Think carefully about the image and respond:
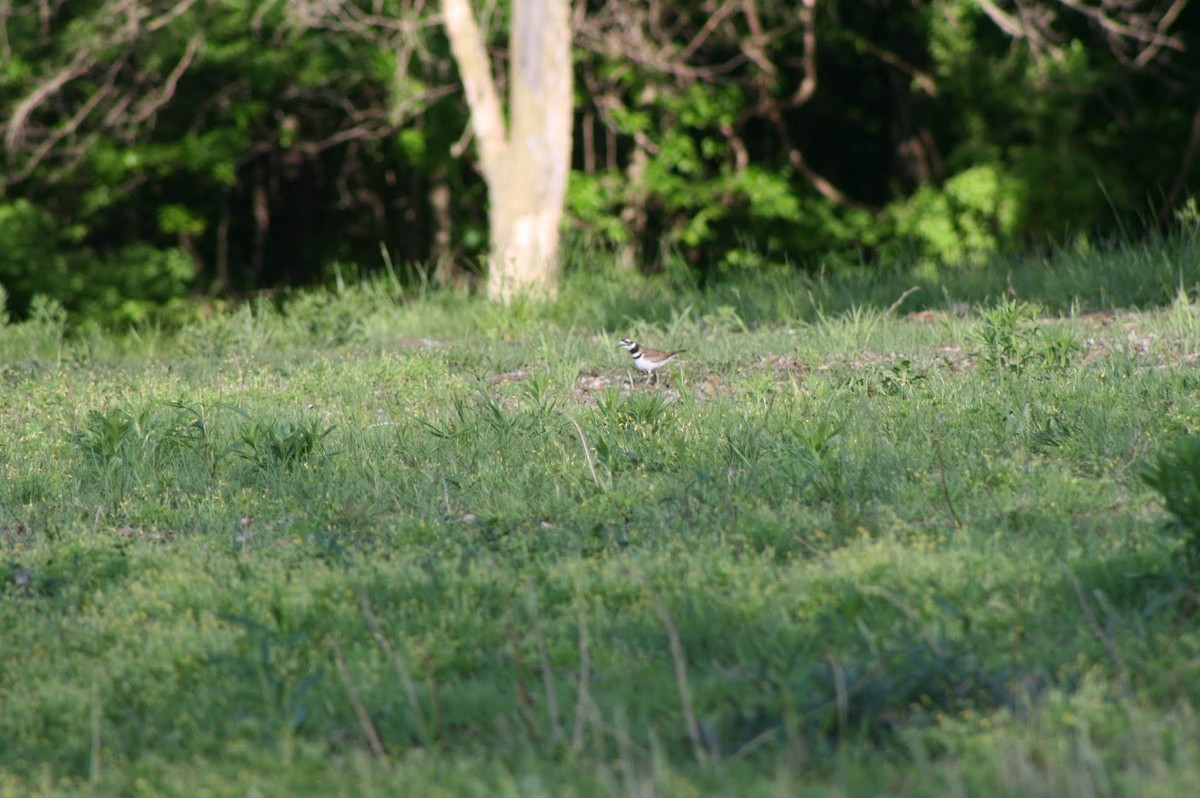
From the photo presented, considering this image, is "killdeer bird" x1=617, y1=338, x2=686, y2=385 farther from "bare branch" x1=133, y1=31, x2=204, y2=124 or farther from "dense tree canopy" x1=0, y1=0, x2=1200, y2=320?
"bare branch" x1=133, y1=31, x2=204, y2=124

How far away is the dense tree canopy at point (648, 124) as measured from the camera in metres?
18.8

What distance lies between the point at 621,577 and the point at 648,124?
56.8 feet

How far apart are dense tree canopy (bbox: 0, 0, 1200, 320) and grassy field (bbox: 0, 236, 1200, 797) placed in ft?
32.2

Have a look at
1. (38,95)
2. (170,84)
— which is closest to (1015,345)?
(170,84)

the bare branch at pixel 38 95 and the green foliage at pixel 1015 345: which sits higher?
the bare branch at pixel 38 95

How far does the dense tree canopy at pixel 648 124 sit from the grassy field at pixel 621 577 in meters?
9.82

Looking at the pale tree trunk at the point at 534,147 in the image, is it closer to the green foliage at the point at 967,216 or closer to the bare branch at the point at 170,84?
the bare branch at the point at 170,84

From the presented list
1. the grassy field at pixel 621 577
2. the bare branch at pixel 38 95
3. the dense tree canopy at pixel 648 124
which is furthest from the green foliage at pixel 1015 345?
the bare branch at pixel 38 95

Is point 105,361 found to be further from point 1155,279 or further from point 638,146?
point 638,146

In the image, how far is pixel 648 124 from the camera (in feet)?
70.2

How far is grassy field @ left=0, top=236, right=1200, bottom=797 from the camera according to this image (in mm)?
3590

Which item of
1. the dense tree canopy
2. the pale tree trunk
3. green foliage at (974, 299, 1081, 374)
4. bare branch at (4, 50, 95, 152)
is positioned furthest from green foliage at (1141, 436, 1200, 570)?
bare branch at (4, 50, 95, 152)

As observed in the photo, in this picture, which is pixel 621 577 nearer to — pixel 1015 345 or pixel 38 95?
pixel 1015 345

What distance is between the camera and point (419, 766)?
11.7ft
